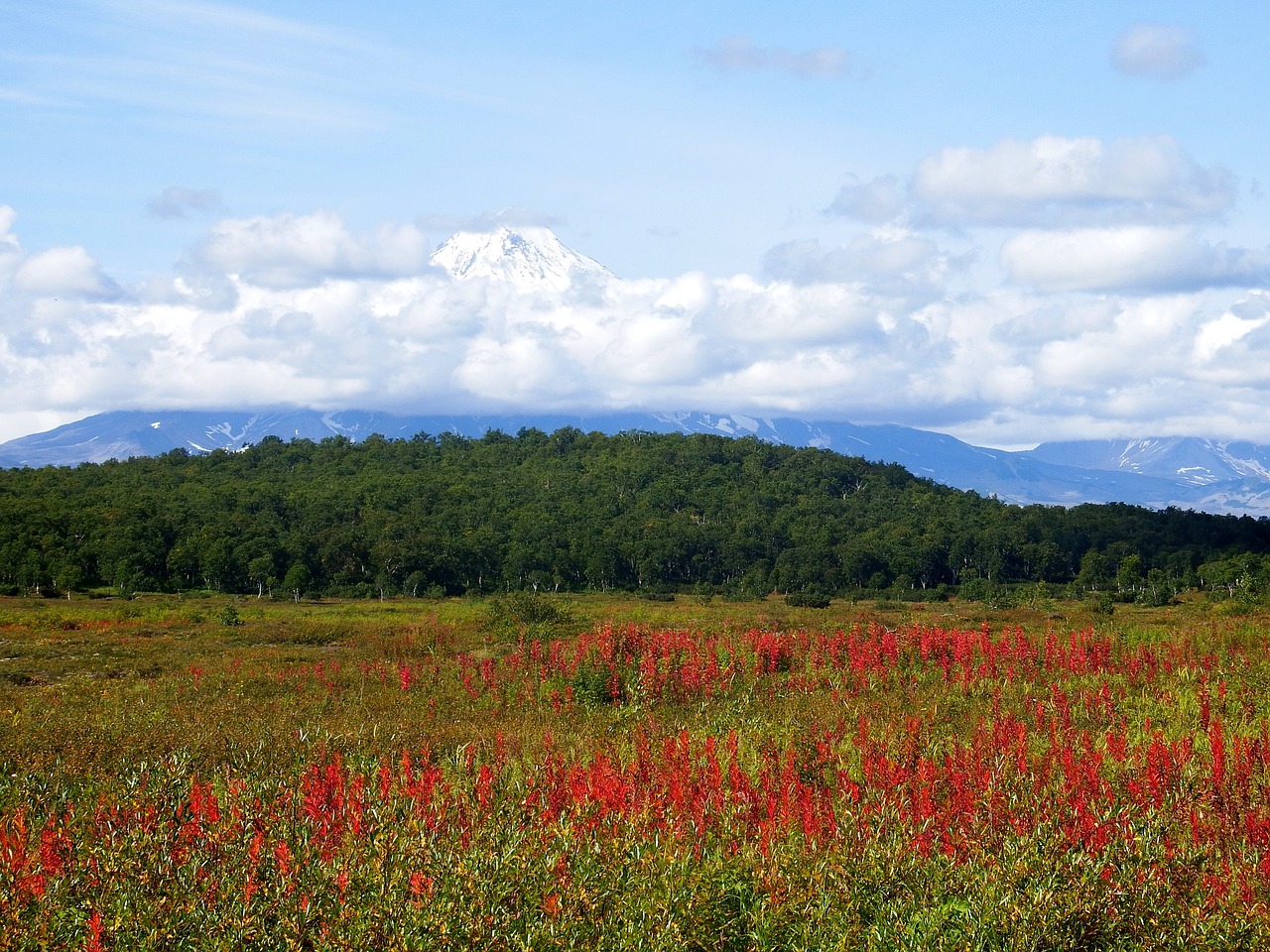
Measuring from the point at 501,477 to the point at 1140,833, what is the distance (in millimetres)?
100246

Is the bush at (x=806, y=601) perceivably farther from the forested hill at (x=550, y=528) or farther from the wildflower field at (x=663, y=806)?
the wildflower field at (x=663, y=806)

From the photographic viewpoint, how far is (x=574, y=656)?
2172 cm

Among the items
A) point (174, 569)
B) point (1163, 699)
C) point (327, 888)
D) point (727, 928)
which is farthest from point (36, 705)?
point (174, 569)

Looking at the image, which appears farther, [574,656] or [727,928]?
[574,656]

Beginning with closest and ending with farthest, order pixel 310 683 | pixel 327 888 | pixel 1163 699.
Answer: pixel 327 888, pixel 1163 699, pixel 310 683

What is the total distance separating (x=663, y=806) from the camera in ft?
30.8

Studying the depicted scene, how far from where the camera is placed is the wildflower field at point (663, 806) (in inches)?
256

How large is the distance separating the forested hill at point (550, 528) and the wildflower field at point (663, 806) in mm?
46907

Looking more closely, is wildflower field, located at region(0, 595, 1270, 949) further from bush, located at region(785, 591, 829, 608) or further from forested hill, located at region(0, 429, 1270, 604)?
forested hill, located at region(0, 429, 1270, 604)

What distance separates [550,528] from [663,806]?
246ft

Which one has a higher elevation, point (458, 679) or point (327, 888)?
point (327, 888)

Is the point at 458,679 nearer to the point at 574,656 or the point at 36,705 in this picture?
the point at 574,656

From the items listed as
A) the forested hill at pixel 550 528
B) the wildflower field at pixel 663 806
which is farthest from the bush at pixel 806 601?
the wildflower field at pixel 663 806

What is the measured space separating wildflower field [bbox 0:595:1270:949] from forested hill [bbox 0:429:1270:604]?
46907 mm
